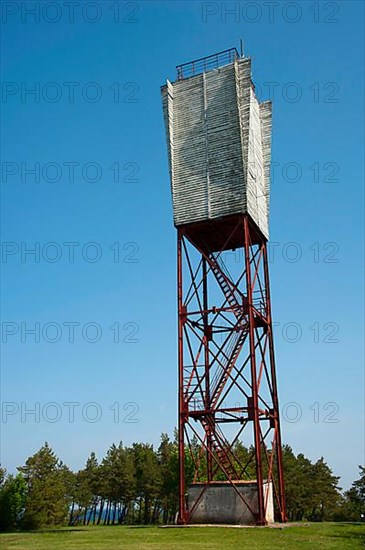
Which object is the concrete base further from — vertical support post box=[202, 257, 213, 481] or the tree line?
the tree line

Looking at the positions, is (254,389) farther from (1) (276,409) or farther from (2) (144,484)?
(2) (144,484)

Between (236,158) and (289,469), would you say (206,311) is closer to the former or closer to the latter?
(236,158)

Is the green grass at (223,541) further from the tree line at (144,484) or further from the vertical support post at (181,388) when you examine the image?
the tree line at (144,484)

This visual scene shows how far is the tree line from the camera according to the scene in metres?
53.9

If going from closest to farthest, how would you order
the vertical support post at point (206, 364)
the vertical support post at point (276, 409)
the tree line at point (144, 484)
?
the vertical support post at point (206, 364) → the vertical support post at point (276, 409) → the tree line at point (144, 484)

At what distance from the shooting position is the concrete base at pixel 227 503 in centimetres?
2703

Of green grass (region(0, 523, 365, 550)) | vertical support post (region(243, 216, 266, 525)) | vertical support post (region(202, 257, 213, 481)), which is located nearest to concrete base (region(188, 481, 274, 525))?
vertical support post (region(243, 216, 266, 525))

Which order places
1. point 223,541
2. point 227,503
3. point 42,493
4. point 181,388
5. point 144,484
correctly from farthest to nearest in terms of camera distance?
point 144,484 → point 42,493 → point 181,388 → point 227,503 → point 223,541

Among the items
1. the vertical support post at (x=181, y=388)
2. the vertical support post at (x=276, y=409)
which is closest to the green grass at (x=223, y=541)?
the vertical support post at (x=181, y=388)

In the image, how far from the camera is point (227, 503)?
27531 mm

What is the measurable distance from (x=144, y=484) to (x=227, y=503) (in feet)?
130

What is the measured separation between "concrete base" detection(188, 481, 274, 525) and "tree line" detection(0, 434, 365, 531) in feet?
76.4

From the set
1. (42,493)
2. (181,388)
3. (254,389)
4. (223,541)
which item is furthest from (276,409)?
(42,493)

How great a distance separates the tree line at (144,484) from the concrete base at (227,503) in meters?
23.3
